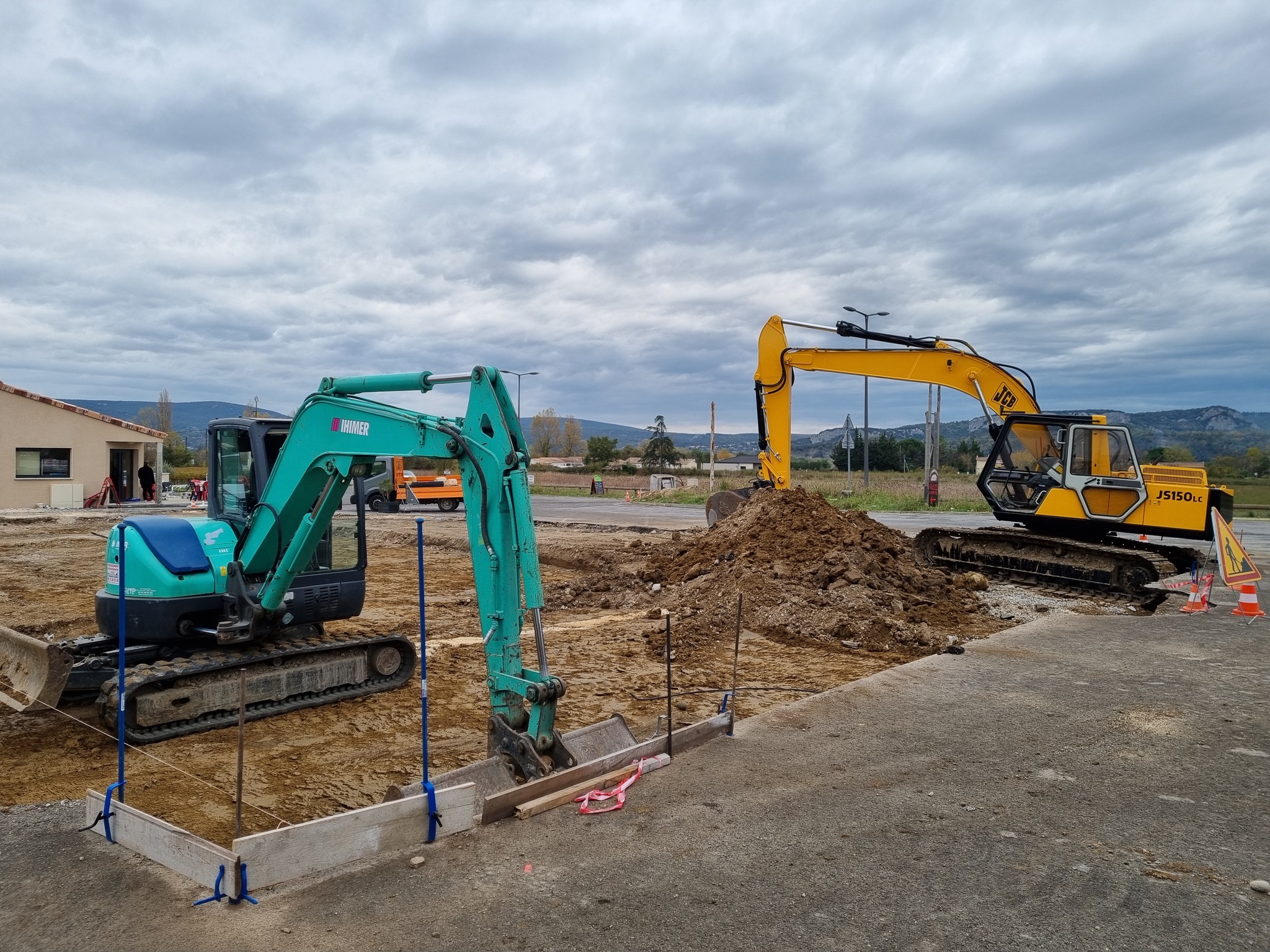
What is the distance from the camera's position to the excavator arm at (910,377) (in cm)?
1653

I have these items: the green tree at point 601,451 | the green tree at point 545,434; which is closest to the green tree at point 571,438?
the green tree at point 545,434

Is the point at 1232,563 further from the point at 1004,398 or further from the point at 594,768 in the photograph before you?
the point at 594,768

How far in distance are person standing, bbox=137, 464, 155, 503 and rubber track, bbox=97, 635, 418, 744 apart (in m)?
30.5

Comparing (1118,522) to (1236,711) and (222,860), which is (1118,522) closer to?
(1236,711)

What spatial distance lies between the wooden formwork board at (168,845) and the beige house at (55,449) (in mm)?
32633

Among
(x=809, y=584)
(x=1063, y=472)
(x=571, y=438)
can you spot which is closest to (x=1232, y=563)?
(x=1063, y=472)

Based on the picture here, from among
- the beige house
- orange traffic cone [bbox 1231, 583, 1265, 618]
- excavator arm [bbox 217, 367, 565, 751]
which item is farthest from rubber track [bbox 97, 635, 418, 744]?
the beige house

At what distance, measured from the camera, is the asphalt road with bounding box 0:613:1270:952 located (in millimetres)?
3955

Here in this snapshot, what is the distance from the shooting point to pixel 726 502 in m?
17.1

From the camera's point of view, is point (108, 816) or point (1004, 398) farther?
point (1004, 398)

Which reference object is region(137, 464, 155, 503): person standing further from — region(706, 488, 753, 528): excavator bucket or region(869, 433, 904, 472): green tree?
region(869, 433, 904, 472): green tree

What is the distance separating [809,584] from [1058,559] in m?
5.92

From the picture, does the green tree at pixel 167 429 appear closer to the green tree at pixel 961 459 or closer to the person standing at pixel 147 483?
the person standing at pixel 147 483

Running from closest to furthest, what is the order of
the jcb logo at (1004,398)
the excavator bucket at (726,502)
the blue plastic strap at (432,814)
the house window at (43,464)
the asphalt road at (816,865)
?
the asphalt road at (816,865) < the blue plastic strap at (432,814) < the jcb logo at (1004,398) < the excavator bucket at (726,502) < the house window at (43,464)
